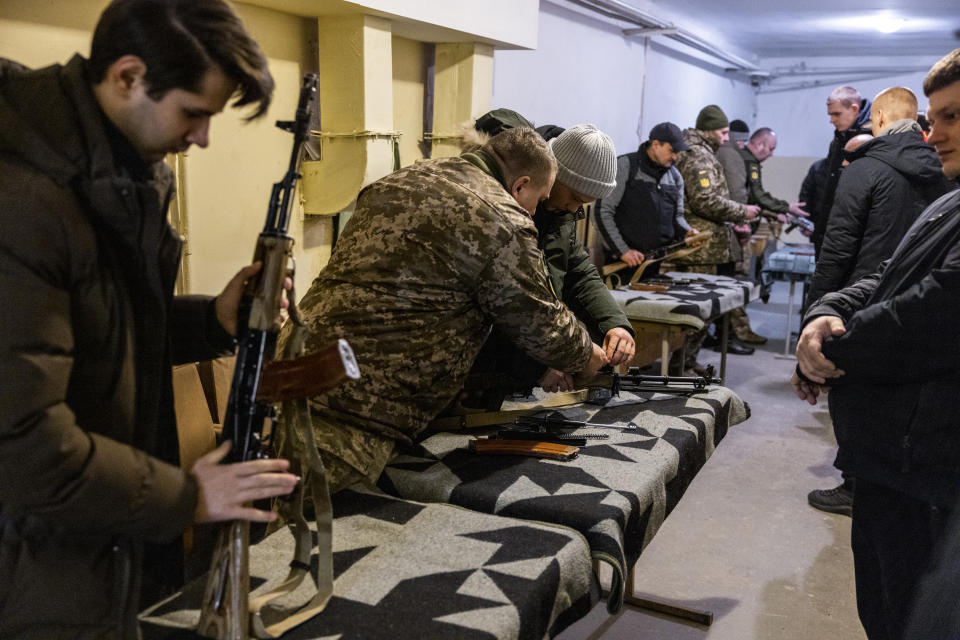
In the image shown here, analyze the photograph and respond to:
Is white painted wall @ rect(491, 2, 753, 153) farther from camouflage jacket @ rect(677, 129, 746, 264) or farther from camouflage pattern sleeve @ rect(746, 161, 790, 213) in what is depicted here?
camouflage pattern sleeve @ rect(746, 161, 790, 213)

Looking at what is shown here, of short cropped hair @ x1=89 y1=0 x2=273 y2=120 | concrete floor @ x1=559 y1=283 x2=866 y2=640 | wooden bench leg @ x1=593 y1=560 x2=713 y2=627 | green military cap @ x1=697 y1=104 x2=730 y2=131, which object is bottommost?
concrete floor @ x1=559 y1=283 x2=866 y2=640

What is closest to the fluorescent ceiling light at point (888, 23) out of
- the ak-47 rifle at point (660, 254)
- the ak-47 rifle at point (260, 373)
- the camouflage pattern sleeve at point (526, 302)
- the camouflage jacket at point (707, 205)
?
the camouflage jacket at point (707, 205)

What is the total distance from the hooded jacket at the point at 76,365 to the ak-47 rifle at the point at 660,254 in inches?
151

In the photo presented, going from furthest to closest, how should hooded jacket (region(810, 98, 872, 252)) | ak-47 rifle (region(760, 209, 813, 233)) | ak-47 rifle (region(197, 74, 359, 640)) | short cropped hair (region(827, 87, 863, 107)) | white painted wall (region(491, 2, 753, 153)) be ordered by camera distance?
1. ak-47 rifle (region(760, 209, 813, 233))
2. short cropped hair (region(827, 87, 863, 107))
3. white painted wall (region(491, 2, 753, 153))
4. hooded jacket (region(810, 98, 872, 252))
5. ak-47 rifle (region(197, 74, 359, 640))

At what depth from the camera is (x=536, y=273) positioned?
1.74m

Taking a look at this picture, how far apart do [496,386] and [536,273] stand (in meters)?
0.46

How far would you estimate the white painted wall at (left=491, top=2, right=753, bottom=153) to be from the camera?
4629 millimetres

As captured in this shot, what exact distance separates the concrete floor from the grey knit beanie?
136 cm

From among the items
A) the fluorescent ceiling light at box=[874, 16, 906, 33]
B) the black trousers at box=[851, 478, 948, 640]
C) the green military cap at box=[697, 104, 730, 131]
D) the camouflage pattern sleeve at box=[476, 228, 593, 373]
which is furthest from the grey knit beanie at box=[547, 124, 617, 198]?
the fluorescent ceiling light at box=[874, 16, 906, 33]

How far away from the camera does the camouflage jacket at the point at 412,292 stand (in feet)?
5.51

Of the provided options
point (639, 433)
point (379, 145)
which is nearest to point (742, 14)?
point (379, 145)

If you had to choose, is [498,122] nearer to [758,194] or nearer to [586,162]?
[586,162]

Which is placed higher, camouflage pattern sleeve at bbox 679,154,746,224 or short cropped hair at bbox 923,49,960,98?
short cropped hair at bbox 923,49,960,98

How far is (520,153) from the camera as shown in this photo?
193 cm
